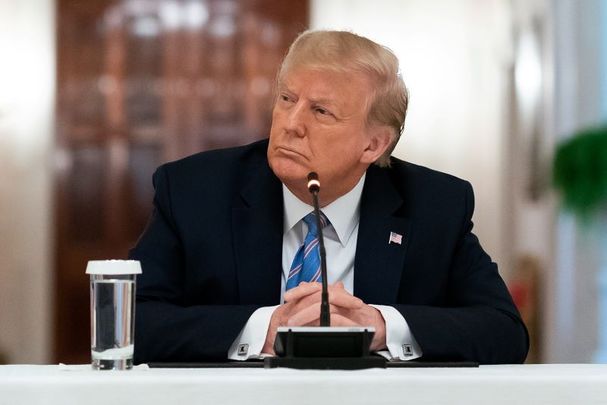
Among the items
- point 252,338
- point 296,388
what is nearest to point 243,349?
point 252,338

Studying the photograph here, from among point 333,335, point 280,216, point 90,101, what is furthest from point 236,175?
point 90,101

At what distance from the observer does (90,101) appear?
16.5 feet

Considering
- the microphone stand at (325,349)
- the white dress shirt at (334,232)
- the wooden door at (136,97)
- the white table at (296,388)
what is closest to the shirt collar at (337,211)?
the white dress shirt at (334,232)

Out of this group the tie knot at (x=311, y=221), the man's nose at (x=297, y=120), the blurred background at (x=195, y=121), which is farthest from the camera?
the blurred background at (x=195, y=121)

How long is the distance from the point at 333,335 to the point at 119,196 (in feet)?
12.4

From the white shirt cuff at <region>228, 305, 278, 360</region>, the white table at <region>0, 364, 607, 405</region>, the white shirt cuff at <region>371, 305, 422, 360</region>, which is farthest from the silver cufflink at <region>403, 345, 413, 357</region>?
the white table at <region>0, 364, 607, 405</region>

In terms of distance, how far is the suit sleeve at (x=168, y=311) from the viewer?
1.77 m

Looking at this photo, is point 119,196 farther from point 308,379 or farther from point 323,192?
point 308,379

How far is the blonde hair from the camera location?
1.98 m

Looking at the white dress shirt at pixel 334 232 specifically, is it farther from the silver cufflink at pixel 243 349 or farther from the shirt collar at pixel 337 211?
the silver cufflink at pixel 243 349

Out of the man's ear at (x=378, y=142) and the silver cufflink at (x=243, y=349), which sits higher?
the man's ear at (x=378, y=142)

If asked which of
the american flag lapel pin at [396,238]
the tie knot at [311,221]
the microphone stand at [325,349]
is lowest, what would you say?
the microphone stand at [325,349]

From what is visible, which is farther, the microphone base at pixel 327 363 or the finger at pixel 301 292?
the finger at pixel 301 292

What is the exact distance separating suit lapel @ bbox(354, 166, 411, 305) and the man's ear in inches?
3.0
